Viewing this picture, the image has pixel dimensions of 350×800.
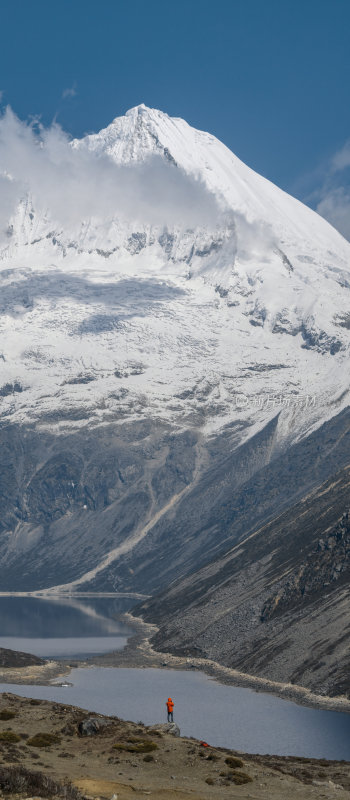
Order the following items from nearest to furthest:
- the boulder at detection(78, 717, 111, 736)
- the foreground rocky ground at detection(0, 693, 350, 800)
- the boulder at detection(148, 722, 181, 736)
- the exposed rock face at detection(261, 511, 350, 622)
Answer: the foreground rocky ground at detection(0, 693, 350, 800) < the boulder at detection(78, 717, 111, 736) < the boulder at detection(148, 722, 181, 736) < the exposed rock face at detection(261, 511, 350, 622)

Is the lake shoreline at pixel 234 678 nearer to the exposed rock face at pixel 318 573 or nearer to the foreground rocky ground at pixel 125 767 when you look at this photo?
the exposed rock face at pixel 318 573

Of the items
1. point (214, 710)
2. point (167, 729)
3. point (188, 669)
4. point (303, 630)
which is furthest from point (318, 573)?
point (167, 729)

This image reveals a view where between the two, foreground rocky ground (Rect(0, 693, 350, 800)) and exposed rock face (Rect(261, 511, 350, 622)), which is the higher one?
exposed rock face (Rect(261, 511, 350, 622))

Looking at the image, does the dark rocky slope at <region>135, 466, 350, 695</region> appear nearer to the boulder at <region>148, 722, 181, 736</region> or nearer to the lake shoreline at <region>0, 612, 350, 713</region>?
the lake shoreline at <region>0, 612, 350, 713</region>

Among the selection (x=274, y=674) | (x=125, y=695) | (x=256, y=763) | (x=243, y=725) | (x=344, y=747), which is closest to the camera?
(x=256, y=763)

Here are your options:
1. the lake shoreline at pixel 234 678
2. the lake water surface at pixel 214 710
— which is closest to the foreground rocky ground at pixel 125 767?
the lake water surface at pixel 214 710

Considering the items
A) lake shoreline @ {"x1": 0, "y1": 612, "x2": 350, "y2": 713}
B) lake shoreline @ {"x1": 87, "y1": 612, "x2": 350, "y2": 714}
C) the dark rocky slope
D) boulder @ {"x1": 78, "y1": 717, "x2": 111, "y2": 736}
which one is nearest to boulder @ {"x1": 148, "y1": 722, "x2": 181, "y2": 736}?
boulder @ {"x1": 78, "y1": 717, "x2": 111, "y2": 736}

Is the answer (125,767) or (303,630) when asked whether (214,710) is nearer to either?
(303,630)

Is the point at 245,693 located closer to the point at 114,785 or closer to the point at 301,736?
the point at 301,736

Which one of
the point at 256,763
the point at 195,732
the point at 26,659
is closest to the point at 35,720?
the point at 256,763
